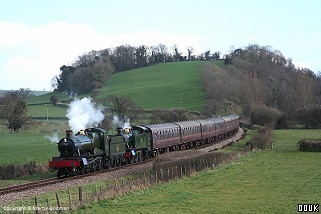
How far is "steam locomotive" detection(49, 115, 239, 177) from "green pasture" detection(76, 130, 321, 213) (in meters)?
7.58

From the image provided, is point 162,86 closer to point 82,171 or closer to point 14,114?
point 14,114

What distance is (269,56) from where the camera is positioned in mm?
162500

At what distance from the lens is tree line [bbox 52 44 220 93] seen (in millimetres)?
147688

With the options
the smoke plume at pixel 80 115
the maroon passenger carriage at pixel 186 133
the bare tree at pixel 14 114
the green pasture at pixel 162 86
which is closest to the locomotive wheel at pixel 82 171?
the smoke plume at pixel 80 115

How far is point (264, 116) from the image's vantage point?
9644 cm

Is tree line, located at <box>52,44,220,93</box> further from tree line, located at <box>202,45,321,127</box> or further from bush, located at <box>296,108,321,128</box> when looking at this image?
bush, located at <box>296,108,321,128</box>

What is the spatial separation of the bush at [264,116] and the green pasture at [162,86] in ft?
52.1

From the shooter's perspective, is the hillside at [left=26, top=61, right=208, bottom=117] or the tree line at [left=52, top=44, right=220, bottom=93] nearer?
the hillside at [left=26, top=61, right=208, bottom=117]

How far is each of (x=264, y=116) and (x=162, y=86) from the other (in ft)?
150

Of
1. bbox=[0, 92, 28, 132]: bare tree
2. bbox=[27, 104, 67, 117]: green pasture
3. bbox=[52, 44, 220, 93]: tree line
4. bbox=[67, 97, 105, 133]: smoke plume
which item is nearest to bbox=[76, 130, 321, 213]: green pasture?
bbox=[67, 97, 105, 133]: smoke plume

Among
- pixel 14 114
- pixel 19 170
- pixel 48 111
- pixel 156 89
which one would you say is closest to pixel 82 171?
pixel 19 170

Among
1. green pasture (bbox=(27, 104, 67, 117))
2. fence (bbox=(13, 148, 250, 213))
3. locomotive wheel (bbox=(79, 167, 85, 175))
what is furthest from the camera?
green pasture (bbox=(27, 104, 67, 117))

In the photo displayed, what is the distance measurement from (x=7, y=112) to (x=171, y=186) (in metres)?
60.1

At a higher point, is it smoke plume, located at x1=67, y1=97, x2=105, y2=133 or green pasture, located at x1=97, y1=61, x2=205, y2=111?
green pasture, located at x1=97, y1=61, x2=205, y2=111
